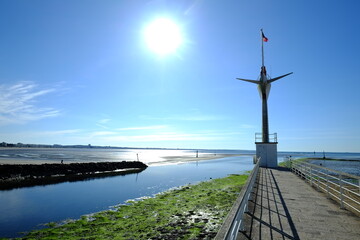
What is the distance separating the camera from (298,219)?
22.1 feet

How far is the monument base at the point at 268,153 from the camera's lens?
23531 mm

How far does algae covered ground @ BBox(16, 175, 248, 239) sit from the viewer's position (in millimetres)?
8992

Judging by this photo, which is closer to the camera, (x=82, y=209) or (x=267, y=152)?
(x=82, y=209)

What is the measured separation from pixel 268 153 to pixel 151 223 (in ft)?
56.8

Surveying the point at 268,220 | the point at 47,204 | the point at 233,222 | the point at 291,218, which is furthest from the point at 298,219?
the point at 47,204

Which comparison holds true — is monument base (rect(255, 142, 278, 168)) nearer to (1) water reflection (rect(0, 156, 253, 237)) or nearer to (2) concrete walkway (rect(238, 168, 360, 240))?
(1) water reflection (rect(0, 156, 253, 237))

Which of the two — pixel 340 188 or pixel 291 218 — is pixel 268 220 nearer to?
pixel 291 218

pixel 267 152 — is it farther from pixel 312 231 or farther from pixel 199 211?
pixel 312 231

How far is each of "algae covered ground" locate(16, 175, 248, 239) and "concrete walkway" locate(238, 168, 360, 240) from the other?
238cm

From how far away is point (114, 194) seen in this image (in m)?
19.1

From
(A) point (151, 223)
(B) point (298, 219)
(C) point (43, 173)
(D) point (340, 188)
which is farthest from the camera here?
(C) point (43, 173)

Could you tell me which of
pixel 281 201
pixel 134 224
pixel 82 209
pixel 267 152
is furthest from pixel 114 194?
pixel 267 152

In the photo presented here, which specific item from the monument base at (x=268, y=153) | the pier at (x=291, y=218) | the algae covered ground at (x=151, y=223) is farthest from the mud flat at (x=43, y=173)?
the pier at (x=291, y=218)

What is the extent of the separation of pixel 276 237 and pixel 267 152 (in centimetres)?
1963
